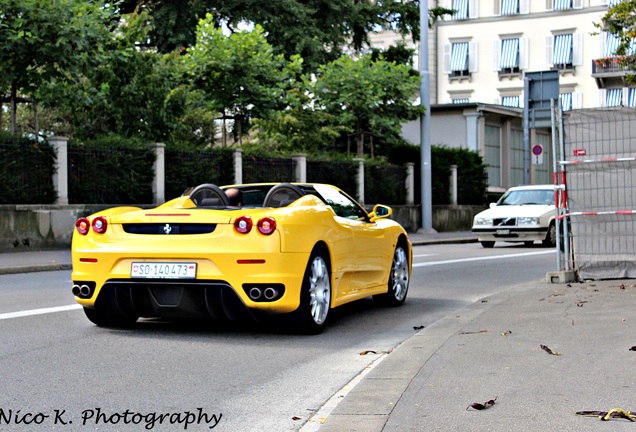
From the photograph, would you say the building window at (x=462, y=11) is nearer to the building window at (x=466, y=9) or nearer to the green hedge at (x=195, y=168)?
the building window at (x=466, y=9)

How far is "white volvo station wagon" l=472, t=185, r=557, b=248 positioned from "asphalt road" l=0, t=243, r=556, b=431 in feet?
44.7

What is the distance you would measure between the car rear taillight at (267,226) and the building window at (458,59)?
64.8 m

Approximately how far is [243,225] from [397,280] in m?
3.41

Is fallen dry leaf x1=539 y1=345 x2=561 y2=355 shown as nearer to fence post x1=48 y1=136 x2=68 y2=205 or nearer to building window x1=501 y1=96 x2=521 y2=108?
fence post x1=48 y1=136 x2=68 y2=205

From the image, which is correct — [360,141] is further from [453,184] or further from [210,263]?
[210,263]

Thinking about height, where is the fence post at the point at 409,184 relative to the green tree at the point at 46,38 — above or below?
below

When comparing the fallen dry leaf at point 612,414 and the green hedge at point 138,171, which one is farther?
the green hedge at point 138,171

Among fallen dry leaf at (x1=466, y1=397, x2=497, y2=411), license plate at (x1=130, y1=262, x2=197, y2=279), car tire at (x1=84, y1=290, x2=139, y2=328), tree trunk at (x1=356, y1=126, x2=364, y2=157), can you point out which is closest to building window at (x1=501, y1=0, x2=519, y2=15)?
tree trunk at (x1=356, y1=126, x2=364, y2=157)

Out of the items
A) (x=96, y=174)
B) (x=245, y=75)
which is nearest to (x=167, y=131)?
(x=245, y=75)

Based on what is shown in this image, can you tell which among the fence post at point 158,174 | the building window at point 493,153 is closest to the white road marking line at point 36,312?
the fence post at point 158,174

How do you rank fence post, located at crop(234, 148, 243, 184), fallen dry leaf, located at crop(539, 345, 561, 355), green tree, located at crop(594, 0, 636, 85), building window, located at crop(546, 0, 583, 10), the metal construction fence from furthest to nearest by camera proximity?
building window, located at crop(546, 0, 583, 10)
fence post, located at crop(234, 148, 243, 184)
green tree, located at crop(594, 0, 636, 85)
the metal construction fence
fallen dry leaf, located at crop(539, 345, 561, 355)

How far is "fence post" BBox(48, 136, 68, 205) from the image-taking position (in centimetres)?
2325

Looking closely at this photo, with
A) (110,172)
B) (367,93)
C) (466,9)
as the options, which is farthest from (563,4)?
(110,172)

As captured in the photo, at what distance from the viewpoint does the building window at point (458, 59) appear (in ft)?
235
